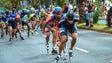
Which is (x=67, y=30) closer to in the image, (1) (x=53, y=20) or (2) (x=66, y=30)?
(2) (x=66, y=30)

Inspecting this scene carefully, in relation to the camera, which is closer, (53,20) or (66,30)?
(66,30)

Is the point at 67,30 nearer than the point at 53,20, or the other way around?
the point at 67,30

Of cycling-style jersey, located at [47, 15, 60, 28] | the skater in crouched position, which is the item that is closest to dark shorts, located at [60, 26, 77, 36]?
the skater in crouched position

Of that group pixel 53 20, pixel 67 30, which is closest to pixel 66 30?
pixel 67 30

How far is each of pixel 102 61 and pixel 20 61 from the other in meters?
A: 2.91

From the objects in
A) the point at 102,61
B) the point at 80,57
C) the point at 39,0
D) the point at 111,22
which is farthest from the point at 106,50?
the point at 39,0

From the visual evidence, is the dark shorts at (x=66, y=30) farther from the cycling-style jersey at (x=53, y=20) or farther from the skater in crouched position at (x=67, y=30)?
the cycling-style jersey at (x=53, y=20)

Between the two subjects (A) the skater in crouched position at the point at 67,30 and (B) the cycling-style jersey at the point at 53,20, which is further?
(B) the cycling-style jersey at the point at 53,20

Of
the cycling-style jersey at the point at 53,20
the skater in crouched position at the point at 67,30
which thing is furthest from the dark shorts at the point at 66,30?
the cycling-style jersey at the point at 53,20

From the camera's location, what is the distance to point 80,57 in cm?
1566

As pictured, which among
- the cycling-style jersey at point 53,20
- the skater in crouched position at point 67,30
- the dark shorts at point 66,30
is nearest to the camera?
the skater in crouched position at point 67,30

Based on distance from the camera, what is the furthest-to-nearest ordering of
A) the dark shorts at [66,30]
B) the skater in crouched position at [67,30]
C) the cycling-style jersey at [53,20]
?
1. the cycling-style jersey at [53,20]
2. the dark shorts at [66,30]
3. the skater in crouched position at [67,30]

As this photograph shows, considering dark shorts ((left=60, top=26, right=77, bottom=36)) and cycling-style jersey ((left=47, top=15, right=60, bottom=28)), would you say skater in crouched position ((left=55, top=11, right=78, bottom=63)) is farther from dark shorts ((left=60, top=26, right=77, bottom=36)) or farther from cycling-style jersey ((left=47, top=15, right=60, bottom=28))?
cycling-style jersey ((left=47, top=15, right=60, bottom=28))

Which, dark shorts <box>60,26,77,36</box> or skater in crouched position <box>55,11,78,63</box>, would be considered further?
dark shorts <box>60,26,77,36</box>
